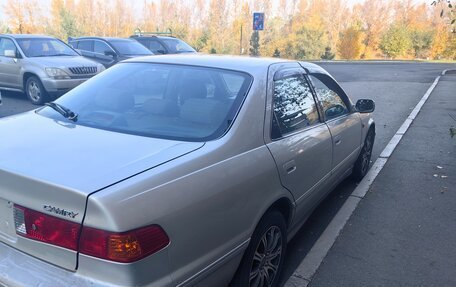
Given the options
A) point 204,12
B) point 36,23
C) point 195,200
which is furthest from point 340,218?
point 204,12

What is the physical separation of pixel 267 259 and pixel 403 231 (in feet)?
5.84

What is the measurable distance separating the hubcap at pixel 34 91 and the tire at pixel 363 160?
7.60 m

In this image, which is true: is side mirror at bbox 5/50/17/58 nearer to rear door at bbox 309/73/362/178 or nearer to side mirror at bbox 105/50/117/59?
side mirror at bbox 105/50/117/59

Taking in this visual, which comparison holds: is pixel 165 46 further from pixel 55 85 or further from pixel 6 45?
pixel 55 85

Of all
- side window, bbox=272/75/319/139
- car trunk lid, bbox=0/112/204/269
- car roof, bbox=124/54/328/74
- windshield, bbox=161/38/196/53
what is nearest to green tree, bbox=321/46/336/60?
windshield, bbox=161/38/196/53

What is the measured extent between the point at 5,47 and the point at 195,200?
33.9ft

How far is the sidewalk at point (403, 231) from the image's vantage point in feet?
10.3

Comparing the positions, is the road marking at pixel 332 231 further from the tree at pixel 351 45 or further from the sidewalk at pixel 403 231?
the tree at pixel 351 45

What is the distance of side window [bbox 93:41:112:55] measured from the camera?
42.5ft

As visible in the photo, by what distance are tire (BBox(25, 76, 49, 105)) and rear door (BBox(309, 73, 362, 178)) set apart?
7491 mm

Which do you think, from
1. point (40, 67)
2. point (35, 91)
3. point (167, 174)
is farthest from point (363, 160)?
point (35, 91)

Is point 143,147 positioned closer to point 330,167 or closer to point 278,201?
point 278,201

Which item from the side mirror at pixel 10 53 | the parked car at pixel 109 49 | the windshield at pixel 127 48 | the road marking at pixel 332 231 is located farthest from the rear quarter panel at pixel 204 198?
the windshield at pixel 127 48

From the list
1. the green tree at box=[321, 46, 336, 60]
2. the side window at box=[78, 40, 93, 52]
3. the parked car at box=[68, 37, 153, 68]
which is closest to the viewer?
the parked car at box=[68, 37, 153, 68]
